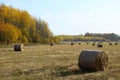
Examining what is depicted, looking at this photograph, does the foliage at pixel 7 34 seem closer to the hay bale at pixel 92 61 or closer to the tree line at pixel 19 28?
the tree line at pixel 19 28

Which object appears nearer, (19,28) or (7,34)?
(7,34)

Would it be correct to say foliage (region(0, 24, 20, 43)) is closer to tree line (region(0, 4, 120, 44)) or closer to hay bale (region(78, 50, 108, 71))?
tree line (region(0, 4, 120, 44))

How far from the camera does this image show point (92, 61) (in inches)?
682

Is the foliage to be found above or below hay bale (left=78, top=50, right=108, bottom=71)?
Answer: above

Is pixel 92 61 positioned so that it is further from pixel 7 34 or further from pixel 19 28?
pixel 19 28

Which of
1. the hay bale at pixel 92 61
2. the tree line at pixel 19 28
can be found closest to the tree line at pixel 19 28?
the tree line at pixel 19 28

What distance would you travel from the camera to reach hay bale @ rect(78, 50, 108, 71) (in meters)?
17.3

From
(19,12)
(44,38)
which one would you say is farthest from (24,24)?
(44,38)

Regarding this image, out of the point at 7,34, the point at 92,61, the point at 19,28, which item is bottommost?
the point at 92,61

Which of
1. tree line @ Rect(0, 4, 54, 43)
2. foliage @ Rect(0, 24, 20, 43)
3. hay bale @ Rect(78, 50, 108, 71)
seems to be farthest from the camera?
tree line @ Rect(0, 4, 54, 43)

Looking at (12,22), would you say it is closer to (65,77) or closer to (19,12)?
(19,12)

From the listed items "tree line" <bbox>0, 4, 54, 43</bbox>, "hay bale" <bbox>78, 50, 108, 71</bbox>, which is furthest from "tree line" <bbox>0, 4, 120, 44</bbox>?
"hay bale" <bbox>78, 50, 108, 71</bbox>

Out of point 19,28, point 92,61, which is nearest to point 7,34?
point 19,28

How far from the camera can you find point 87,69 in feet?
57.8
